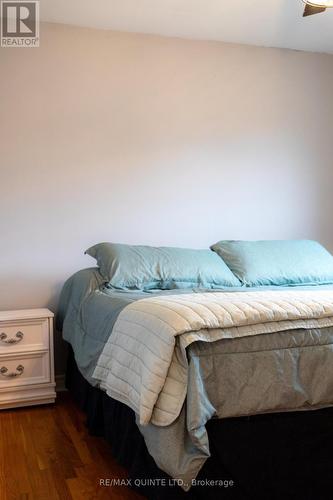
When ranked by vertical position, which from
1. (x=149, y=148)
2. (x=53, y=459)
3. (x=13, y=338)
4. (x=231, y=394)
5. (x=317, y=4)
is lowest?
(x=53, y=459)

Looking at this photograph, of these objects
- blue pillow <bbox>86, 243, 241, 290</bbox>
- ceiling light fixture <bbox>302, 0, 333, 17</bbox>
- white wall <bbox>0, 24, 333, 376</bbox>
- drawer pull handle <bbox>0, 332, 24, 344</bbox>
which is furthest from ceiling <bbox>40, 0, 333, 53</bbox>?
drawer pull handle <bbox>0, 332, 24, 344</bbox>

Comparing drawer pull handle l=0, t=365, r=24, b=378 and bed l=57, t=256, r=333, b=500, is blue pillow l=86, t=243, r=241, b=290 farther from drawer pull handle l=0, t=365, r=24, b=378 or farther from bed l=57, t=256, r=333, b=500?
bed l=57, t=256, r=333, b=500

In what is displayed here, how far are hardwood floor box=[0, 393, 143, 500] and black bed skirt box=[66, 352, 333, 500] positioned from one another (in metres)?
0.38

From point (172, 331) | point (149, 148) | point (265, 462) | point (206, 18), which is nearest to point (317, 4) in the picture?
point (206, 18)

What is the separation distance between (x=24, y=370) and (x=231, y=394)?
1560mm

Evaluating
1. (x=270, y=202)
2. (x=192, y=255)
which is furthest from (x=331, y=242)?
(x=192, y=255)

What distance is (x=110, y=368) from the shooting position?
2.01 m

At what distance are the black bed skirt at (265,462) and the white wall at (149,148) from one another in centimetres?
180

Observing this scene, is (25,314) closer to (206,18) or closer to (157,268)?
(157,268)

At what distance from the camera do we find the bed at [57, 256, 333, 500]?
1.61 m

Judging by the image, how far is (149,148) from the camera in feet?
11.1

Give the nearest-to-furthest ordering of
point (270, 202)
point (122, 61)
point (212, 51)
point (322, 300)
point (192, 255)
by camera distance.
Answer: point (322, 300) < point (192, 255) < point (122, 61) < point (212, 51) < point (270, 202)

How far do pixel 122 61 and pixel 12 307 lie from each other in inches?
68.5

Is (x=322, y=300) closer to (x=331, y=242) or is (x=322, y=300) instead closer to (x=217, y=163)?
(x=217, y=163)
